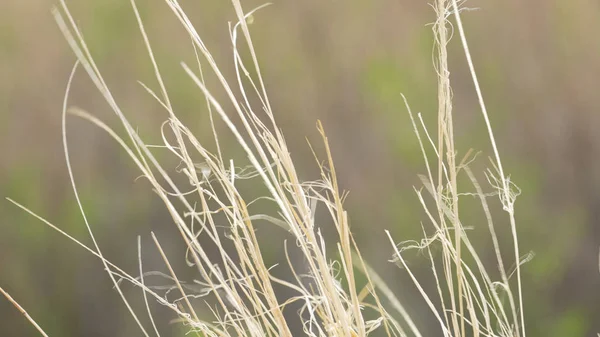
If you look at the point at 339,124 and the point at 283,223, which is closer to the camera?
the point at 283,223

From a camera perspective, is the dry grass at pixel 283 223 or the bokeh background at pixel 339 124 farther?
the bokeh background at pixel 339 124

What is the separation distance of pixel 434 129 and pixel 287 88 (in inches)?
9.6

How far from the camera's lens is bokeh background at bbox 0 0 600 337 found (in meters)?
0.85

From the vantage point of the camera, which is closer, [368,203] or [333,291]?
[333,291]

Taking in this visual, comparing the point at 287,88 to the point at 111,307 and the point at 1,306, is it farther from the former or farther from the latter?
the point at 1,306

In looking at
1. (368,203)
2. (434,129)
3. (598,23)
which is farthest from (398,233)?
(598,23)

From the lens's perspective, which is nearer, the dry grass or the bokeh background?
the dry grass

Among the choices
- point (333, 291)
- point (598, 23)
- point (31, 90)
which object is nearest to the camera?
point (333, 291)

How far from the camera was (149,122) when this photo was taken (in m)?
0.91

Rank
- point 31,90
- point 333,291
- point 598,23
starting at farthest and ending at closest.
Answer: point 31,90 < point 598,23 < point 333,291

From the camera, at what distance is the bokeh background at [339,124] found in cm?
85

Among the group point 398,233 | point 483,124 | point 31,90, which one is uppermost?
point 31,90

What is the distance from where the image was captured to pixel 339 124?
2.97 feet

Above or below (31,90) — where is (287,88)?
below
